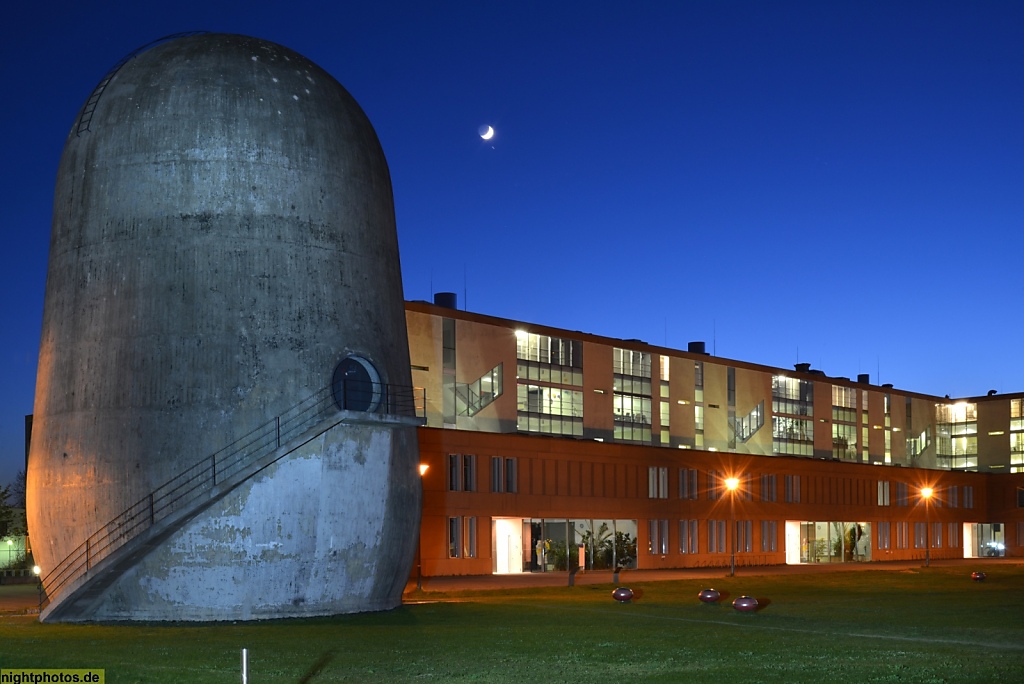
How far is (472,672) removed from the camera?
65.1 ft

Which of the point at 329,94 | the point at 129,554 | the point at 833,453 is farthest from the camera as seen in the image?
the point at 833,453

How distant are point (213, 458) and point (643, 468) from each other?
156 ft

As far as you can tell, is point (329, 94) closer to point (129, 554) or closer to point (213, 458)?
point (213, 458)

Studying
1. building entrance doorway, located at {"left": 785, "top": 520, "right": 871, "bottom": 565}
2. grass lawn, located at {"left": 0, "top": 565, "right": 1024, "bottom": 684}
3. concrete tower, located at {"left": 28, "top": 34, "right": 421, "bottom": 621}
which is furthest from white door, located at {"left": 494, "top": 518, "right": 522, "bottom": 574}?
concrete tower, located at {"left": 28, "top": 34, "right": 421, "bottom": 621}

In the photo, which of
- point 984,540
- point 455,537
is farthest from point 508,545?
point 984,540

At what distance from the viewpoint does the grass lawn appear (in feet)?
64.7

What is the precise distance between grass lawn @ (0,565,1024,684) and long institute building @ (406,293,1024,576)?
26811 mm

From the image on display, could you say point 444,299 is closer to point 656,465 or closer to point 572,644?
point 656,465

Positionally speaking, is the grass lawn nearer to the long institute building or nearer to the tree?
the long institute building

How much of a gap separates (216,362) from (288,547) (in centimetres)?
449

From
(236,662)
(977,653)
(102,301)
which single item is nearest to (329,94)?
(102,301)

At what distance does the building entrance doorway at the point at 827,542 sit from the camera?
285 feet

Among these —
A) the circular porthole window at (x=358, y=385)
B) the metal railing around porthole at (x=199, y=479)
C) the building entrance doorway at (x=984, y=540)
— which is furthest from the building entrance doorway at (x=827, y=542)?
the metal railing around porthole at (x=199, y=479)

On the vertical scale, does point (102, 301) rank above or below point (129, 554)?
above
